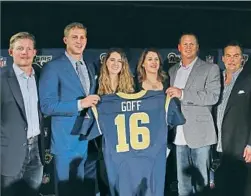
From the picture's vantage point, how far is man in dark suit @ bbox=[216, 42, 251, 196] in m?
2.02

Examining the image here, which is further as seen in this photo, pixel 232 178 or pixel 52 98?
pixel 232 178

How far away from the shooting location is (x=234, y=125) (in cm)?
202

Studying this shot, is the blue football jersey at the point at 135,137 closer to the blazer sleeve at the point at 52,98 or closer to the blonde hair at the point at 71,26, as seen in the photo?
the blazer sleeve at the point at 52,98

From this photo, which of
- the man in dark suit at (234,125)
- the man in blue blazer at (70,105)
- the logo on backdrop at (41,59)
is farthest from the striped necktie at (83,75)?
the man in dark suit at (234,125)

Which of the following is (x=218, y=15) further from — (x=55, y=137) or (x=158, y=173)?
(x=55, y=137)

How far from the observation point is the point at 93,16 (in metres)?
1.95

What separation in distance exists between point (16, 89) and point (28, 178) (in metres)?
0.38

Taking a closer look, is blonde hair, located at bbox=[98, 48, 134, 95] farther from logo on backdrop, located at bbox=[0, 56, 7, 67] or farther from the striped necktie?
logo on backdrop, located at bbox=[0, 56, 7, 67]

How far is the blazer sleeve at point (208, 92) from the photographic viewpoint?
199 centimetres

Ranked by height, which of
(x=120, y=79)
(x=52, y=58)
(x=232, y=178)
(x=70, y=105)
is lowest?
(x=232, y=178)

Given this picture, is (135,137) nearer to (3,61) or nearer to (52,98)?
(52,98)

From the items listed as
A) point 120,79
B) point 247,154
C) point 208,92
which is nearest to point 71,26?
point 120,79

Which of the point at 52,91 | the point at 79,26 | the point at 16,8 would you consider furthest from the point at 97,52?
the point at 16,8

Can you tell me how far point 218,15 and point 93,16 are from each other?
1.82ft
